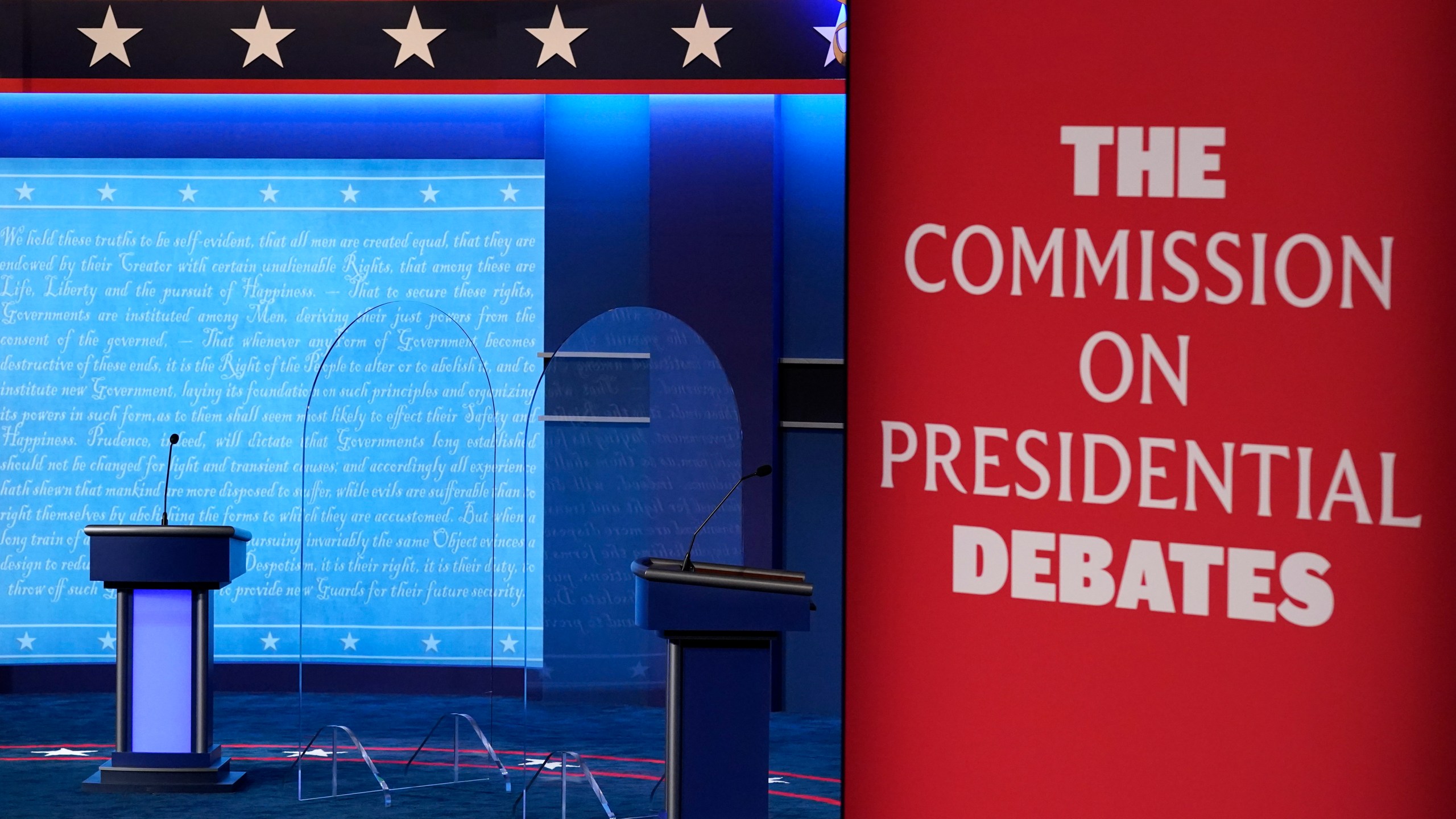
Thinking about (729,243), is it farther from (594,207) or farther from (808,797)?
(808,797)

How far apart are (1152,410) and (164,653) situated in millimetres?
4432

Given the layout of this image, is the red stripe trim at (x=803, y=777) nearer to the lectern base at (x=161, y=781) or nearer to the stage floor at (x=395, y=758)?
the stage floor at (x=395, y=758)

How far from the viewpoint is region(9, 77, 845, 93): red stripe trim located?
244 inches

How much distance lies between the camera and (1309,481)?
1166 mm

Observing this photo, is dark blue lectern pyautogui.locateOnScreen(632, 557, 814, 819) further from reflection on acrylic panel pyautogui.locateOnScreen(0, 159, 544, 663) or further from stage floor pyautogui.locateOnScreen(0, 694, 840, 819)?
reflection on acrylic panel pyautogui.locateOnScreen(0, 159, 544, 663)

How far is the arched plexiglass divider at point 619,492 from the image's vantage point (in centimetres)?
424

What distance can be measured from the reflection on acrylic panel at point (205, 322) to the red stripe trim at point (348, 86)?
15.0 inches

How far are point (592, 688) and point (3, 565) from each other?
378cm

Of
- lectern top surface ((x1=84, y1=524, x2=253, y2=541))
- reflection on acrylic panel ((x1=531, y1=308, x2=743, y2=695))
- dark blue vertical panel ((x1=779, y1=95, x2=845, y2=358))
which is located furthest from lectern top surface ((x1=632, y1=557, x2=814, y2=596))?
dark blue vertical panel ((x1=779, y1=95, x2=845, y2=358))

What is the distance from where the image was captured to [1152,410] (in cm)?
121

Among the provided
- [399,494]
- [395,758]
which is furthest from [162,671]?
[399,494]

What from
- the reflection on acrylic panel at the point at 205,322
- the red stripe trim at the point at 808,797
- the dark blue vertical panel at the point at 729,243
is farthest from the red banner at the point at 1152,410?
the reflection on acrylic panel at the point at 205,322

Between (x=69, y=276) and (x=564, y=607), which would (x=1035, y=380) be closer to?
(x=564, y=607)

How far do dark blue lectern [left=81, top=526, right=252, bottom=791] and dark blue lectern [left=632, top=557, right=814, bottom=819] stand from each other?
2.03m
